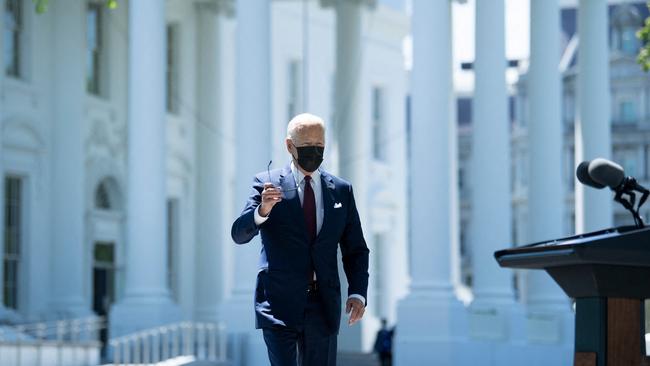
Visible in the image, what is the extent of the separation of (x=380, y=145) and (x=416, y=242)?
21270mm

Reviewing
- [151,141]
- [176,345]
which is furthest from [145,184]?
[176,345]

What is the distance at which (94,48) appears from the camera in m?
32.2

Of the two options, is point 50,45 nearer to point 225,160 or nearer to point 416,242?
point 225,160

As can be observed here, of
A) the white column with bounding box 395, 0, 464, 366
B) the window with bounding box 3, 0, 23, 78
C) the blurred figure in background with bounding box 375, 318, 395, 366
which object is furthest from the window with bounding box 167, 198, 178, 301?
the white column with bounding box 395, 0, 464, 366

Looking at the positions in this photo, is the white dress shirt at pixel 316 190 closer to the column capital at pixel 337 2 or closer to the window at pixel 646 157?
the column capital at pixel 337 2

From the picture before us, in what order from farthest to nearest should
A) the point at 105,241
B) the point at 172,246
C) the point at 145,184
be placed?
the point at 172,246 < the point at 105,241 < the point at 145,184

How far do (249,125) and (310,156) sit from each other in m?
17.5

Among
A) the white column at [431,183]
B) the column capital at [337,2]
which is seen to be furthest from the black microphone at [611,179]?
the column capital at [337,2]

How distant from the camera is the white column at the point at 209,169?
36.2 m

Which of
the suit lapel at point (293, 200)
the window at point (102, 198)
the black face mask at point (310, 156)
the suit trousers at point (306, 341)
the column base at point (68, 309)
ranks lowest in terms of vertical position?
the column base at point (68, 309)

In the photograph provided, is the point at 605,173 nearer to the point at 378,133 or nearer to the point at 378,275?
the point at 378,275

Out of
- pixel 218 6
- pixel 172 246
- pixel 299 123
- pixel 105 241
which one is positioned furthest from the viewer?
pixel 218 6

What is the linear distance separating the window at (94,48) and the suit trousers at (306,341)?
2583cm

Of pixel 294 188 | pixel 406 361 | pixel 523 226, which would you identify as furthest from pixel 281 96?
pixel 523 226
